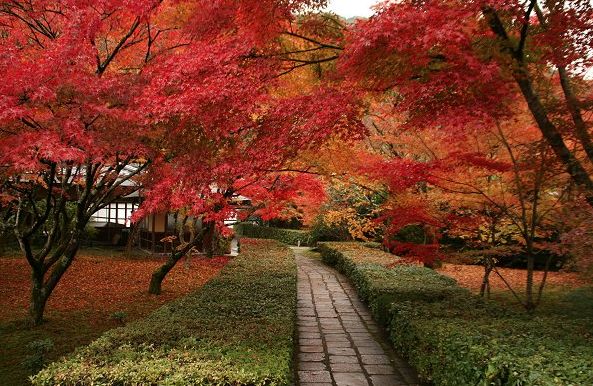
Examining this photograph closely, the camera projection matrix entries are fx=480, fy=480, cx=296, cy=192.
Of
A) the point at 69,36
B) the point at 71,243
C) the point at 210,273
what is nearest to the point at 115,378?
the point at 69,36

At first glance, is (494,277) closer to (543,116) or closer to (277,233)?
(543,116)

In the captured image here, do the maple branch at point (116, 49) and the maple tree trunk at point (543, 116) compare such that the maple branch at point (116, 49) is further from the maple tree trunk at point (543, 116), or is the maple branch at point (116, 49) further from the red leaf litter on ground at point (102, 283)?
the maple tree trunk at point (543, 116)

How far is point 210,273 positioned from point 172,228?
24.0 ft

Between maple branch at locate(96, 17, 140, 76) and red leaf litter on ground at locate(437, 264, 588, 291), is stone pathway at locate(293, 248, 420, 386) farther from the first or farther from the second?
maple branch at locate(96, 17, 140, 76)

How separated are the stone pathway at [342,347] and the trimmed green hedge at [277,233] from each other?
1456 cm

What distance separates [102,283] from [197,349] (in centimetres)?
944

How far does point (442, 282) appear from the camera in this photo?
29.8 feet

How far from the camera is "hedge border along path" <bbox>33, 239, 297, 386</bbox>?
12.2 feet

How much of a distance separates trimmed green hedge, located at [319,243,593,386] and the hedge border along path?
1.57 m

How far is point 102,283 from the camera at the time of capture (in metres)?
12.8

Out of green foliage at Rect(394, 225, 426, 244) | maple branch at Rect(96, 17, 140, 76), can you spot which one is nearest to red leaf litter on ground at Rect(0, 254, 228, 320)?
maple branch at Rect(96, 17, 140, 76)

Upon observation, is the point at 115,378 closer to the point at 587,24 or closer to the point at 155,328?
the point at 155,328

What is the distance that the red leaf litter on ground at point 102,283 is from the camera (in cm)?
1027

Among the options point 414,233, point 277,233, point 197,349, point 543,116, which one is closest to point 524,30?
point 543,116
